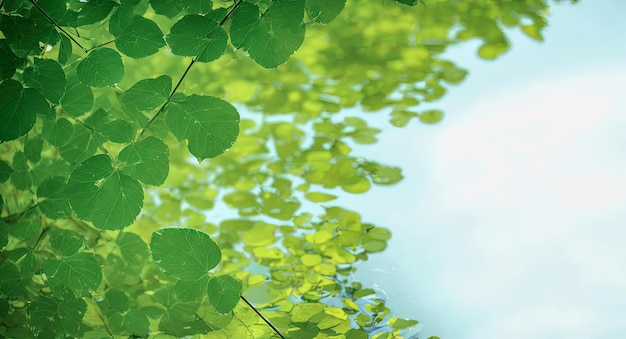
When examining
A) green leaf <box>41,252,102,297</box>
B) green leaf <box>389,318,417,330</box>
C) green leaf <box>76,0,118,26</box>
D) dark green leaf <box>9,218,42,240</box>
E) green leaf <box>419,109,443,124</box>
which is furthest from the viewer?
green leaf <box>419,109,443,124</box>

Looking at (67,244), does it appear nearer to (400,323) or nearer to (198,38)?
(198,38)

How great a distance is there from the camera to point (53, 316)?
3.14 ft

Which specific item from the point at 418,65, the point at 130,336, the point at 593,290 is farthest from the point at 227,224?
the point at 593,290

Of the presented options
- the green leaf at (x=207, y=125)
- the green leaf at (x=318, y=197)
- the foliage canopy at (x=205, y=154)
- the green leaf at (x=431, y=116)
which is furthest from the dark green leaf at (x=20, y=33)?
the green leaf at (x=431, y=116)

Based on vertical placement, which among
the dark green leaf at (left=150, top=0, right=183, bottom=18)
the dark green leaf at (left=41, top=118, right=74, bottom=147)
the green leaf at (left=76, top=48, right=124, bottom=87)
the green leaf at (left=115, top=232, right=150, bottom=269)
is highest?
the dark green leaf at (left=150, top=0, right=183, bottom=18)

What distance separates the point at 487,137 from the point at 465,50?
13.5 inches

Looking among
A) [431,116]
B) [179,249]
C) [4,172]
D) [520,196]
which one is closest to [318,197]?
[431,116]

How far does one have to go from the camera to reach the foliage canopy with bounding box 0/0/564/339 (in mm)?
697

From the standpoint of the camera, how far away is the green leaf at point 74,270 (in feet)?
2.87

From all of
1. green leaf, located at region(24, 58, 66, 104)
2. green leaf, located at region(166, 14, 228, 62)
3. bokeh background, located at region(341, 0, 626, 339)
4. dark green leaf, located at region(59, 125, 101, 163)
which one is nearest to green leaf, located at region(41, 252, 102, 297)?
dark green leaf, located at region(59, 125, 101, 163)

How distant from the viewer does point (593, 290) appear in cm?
176

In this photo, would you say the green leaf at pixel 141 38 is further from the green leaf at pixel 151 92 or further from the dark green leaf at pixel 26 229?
the dark green leaf at pixel 26 229

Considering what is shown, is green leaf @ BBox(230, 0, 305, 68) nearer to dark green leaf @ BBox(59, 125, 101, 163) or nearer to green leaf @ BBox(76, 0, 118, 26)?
green leaf @ BBox(76, 0, 118, 26)

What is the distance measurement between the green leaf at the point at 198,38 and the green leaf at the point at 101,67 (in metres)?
0.09
